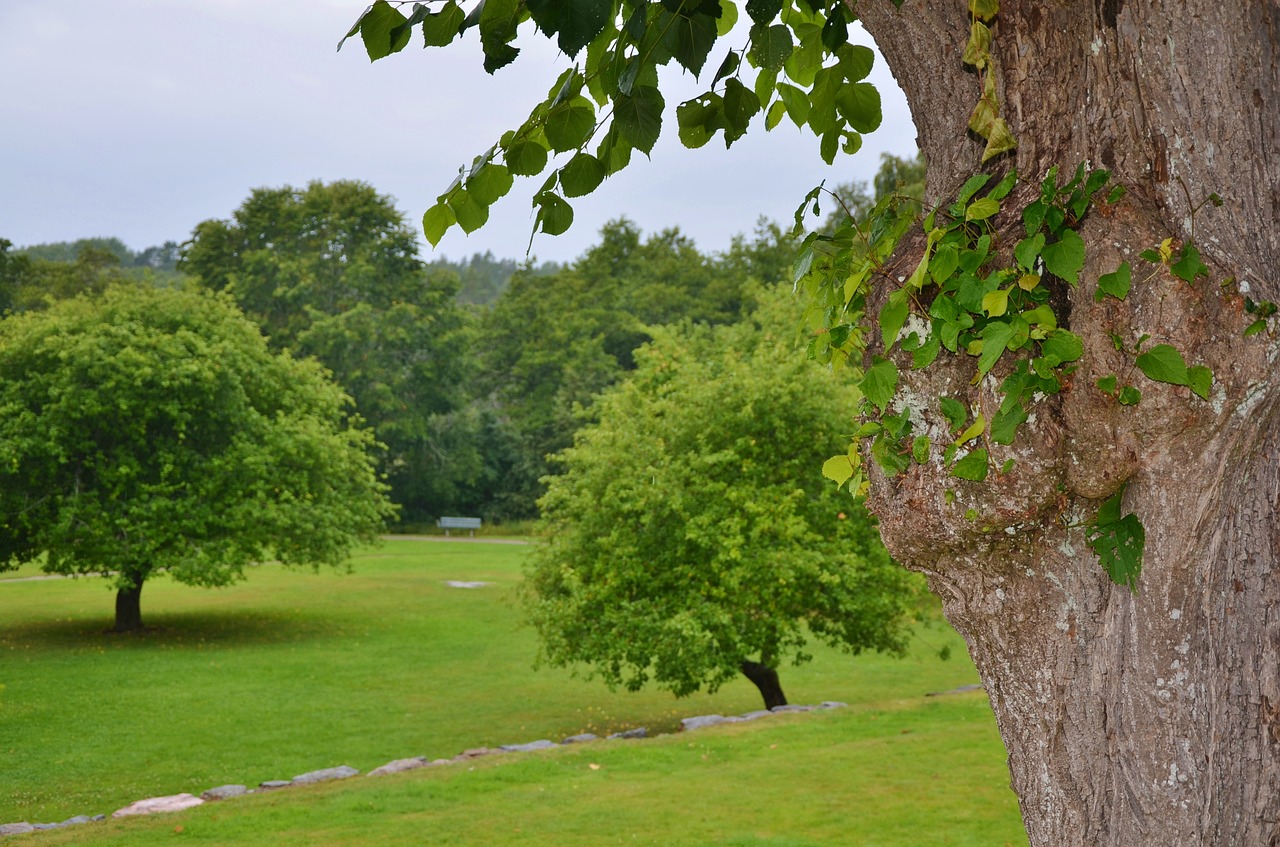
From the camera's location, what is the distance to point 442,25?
93.4 inches

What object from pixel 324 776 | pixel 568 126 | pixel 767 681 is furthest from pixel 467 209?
pixel 767 681

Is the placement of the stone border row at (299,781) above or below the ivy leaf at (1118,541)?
below

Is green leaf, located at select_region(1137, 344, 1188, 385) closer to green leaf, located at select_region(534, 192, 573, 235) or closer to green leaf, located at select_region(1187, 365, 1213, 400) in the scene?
green leaf, located at select_region(1187, 365, 1213, 400)

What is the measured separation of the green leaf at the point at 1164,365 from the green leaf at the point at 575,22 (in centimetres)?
124

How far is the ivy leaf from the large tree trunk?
0.08 ft

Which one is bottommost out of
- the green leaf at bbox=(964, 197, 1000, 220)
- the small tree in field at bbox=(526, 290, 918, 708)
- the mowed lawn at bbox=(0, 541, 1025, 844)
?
the mowed lawn at bbox=(0, 541, 1025, 844)

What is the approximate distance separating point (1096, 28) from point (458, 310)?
164ft

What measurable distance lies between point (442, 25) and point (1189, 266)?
5.34 ft

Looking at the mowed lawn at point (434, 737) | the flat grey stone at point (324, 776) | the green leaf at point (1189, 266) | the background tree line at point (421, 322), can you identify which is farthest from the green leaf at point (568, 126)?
the background tree line at point (421, 322)

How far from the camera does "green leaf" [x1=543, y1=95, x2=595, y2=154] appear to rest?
8.30 ft

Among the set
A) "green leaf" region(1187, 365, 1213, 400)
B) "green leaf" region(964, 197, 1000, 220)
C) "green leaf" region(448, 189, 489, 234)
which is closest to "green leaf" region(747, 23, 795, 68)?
"green leaf" region(964, 197, 1000, 220)

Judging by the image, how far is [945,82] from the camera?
2.52m

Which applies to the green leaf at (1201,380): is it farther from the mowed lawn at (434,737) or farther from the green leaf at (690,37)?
the mowed lawn at (434,737)

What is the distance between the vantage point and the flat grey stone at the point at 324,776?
1110cm
